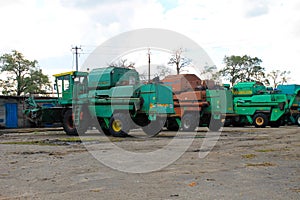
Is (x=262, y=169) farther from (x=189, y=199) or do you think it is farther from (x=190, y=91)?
(x=190, y=91)

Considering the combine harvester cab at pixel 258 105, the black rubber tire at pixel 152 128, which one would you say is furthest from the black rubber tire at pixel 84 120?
the combine harvester cab at pixel 258 105

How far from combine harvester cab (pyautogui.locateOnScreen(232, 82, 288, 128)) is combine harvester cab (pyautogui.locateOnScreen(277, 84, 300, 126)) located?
1.17m

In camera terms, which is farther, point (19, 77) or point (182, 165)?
point (19, 77)

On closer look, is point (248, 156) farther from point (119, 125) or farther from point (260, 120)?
point (260, 120)

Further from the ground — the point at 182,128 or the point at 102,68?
the point at 102,68

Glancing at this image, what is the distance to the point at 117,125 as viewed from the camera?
16141 millimetres

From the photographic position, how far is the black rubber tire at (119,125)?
15828 millimetres

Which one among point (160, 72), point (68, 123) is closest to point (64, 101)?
point (68, 123)

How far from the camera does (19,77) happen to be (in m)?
60.4

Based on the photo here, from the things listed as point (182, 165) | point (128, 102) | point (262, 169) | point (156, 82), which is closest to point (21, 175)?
point (182, 165)

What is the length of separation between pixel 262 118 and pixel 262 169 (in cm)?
1805

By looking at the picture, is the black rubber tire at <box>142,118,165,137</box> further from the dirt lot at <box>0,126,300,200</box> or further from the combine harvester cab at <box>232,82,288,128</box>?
the combine harvester cab at <box>232,82,288,128</box>

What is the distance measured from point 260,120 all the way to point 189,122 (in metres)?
6.99

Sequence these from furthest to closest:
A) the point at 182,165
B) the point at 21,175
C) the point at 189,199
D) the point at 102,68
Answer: the point at 102,68
the point at 182,165
the point at 21,175
the point at 189,199
